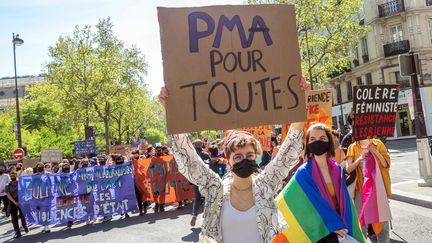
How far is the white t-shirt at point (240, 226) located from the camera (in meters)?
2.73

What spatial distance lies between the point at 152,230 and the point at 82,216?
283 centimetres

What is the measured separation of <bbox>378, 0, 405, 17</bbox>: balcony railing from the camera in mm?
32469

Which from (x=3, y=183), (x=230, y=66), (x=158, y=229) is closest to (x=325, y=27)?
(x=3, y=183)

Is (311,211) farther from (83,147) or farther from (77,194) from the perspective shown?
(83,147)

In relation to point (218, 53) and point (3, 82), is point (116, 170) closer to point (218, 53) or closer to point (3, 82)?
point (218, 53)

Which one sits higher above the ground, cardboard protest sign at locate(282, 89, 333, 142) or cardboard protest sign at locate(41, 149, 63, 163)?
cardboard protest sign at locate(282, 89, 333, 142)

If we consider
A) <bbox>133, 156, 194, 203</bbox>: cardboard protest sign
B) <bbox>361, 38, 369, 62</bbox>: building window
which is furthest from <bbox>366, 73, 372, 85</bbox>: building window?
<bbox>133, 156, 194, 203</bbox>: cardboard protest sign

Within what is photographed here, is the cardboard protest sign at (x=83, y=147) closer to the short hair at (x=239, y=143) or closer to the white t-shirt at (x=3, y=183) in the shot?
the white t-shirt at (x=3, y=183)

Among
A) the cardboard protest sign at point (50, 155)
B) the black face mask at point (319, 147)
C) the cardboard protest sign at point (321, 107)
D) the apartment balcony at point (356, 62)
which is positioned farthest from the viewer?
the apartment balcony at point (356, 62)

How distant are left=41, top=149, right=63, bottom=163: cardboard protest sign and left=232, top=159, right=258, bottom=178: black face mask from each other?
2293 centimetres

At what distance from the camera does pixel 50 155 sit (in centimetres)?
2380

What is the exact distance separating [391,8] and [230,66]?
34.1 m

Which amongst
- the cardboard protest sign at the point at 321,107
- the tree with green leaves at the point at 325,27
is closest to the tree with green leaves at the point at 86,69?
the tree with green leaves at the point at 325,27

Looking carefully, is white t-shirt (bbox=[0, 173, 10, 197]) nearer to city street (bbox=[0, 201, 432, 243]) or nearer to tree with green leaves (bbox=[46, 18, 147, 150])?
city street (bbox=[0, 201, 432, 243])
